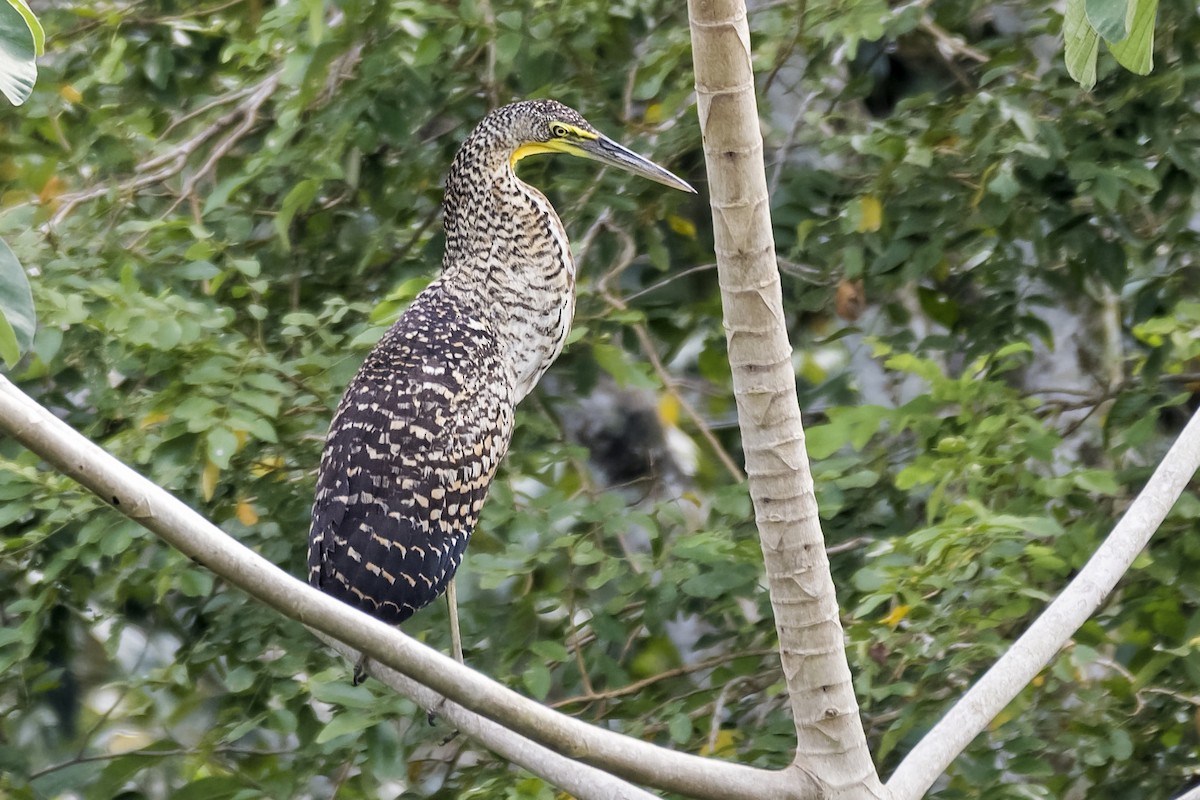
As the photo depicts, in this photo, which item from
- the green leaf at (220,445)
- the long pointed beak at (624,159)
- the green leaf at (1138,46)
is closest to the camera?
the green leaf at (1138,46)

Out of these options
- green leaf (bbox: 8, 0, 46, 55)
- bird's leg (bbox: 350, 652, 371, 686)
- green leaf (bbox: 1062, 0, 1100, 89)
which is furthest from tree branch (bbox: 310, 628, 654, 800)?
green leaf (bbox: 1062, 0, 1100, 89)

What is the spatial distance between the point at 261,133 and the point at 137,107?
0.29 metres

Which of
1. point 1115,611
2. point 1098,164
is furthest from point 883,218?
point 1115,611

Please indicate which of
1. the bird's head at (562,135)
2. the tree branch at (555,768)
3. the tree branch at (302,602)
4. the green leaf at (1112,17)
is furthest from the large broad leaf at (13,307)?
the bird's head at (562,135)

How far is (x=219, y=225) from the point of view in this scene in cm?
310

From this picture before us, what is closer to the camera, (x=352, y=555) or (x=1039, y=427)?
(x=352, y=555)

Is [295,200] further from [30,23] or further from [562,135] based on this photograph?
[30,23]

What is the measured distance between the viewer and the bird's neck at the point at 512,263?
104 inches

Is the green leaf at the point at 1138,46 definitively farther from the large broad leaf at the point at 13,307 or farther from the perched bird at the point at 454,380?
the perched bird at the point at 454,380

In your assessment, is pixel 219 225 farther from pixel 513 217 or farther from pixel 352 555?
pixel 352 555

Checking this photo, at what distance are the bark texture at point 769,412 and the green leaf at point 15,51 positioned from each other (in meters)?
0.63

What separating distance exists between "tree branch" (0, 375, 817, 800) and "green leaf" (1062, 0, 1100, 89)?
2.58 feet

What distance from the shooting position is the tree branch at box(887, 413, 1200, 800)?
1.84 meters

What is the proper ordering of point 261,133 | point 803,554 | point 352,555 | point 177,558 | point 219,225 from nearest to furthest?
point 803,554 < point 352,555 < point 177,558 < point 219,225 < point 261,133
